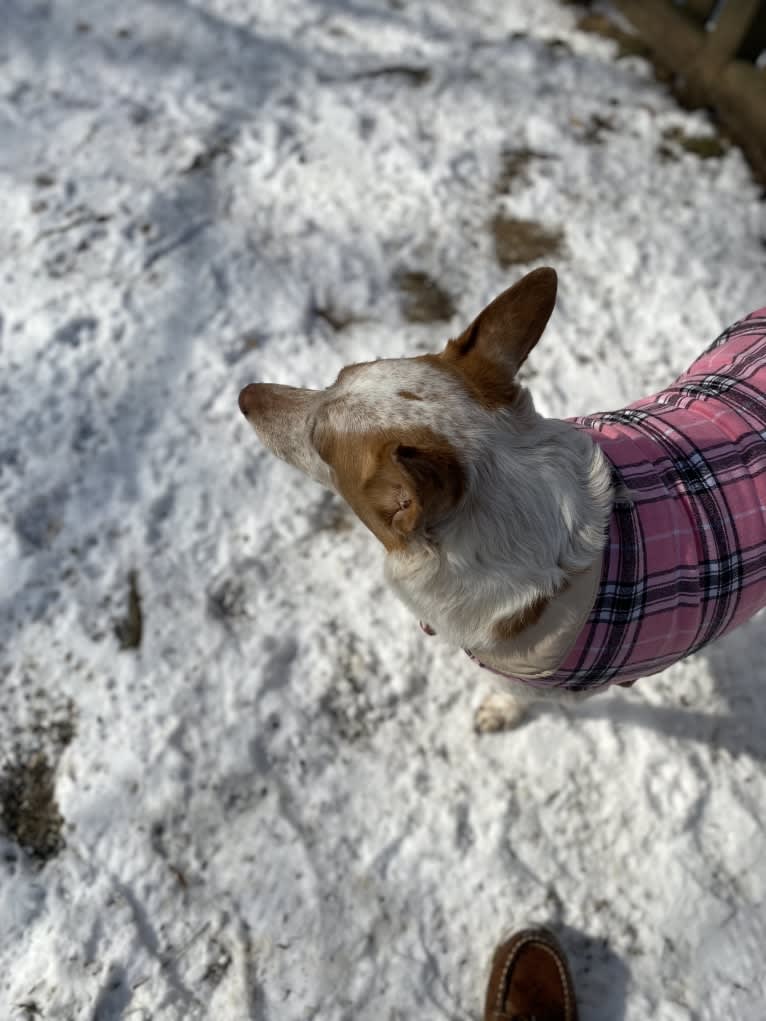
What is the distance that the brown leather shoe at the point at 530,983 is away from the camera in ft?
7.30

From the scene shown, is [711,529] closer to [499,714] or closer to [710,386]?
[710,386]

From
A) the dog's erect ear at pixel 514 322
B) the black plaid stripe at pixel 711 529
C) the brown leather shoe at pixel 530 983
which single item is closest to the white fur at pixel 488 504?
the dog's erect ear at pixel 514 322

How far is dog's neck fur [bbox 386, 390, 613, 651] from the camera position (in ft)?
5.46

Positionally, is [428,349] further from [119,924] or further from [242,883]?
[119,924]

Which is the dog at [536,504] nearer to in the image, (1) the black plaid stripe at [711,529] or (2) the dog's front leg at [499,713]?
(1) the black plaid stripe at [711,529]

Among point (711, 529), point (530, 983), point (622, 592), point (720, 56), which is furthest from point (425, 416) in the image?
point (720, 56)

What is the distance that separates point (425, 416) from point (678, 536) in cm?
77

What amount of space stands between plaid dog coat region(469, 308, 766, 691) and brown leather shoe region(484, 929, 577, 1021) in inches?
38.1

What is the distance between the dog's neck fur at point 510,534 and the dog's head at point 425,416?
0.13 feet

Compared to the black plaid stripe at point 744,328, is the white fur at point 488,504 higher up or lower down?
lower down

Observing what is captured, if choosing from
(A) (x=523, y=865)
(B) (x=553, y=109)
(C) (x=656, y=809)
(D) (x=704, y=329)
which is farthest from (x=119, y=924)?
(B) (x=553, y=109)

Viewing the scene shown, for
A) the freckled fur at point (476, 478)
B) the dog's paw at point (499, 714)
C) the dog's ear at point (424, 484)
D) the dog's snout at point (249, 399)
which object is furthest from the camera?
the dog's paw at point (499, 714)

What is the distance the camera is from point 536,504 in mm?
1687

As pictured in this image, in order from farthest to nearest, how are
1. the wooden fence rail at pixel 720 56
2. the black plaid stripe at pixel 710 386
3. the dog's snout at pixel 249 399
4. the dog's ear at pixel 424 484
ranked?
→ the wooden fence rail at pixel 720 56
the dog's snout at pixel 249 399
the black plaid stripe at pixel 710 386
the dog's ear at pixel 424 484
